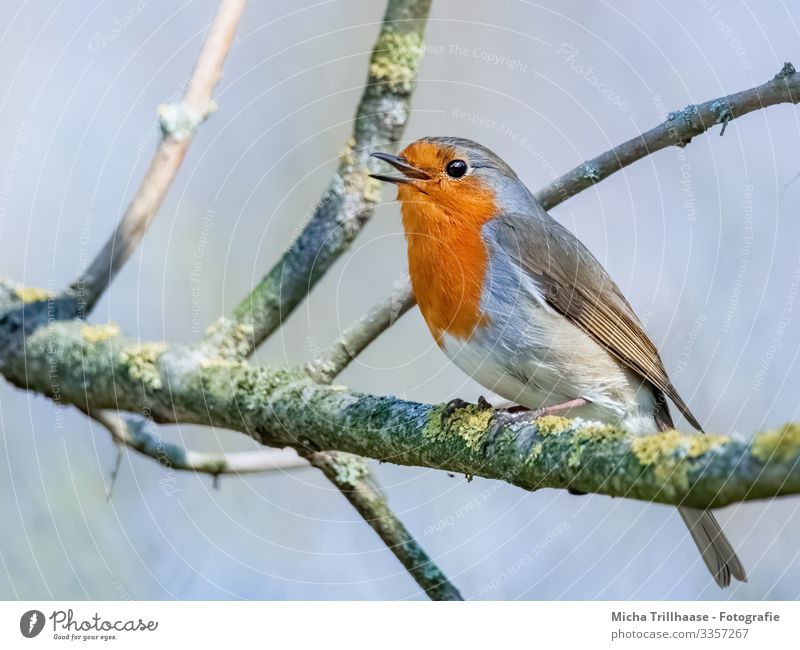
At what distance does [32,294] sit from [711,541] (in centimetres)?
303

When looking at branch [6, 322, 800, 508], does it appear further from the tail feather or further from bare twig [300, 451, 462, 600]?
the tail feather

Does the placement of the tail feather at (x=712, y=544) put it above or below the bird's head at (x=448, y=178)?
below

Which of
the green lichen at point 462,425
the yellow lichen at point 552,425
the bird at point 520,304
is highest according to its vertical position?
the bird at point 520,304

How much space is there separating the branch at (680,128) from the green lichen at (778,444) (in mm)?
1775

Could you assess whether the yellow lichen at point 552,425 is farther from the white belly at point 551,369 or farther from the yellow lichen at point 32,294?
the yellow lichen at point 32,294

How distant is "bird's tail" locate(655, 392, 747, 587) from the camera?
364 centimetres

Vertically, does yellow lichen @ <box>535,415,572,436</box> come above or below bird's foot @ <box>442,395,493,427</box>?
below

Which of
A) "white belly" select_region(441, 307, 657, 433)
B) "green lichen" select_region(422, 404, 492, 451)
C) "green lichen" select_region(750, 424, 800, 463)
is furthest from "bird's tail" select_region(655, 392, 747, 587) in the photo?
"green lichen" select_region(750, 424, 800, 463)

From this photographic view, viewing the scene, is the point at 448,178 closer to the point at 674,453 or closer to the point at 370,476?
the point at 370,476

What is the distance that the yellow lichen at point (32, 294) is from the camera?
397 centimetres

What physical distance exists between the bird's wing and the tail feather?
420 millimetres

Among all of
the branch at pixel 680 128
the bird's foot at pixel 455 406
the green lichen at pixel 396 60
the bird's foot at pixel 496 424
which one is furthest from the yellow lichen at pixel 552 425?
the green lichen at pixel 396 60

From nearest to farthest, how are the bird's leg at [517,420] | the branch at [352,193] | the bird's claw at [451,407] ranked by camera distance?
the bird's leg at [517,420], the bird's claw at [451,407], the branch at [352,193]

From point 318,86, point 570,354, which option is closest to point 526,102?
point 318,86
